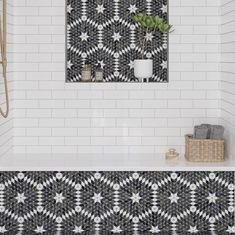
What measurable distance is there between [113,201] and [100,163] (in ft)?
1.04

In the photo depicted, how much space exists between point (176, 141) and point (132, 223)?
0.93 metres

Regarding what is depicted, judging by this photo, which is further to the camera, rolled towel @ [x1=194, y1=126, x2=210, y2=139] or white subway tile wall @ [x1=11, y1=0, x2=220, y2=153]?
white subway tile wall @ [x1=11, y1=0, x2=220, y2=153]

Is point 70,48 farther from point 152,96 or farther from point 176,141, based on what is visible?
point 176,141

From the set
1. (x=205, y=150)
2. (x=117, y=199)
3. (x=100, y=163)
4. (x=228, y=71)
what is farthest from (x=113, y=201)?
(x=228, y=71)

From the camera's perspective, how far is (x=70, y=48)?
15.5 ft

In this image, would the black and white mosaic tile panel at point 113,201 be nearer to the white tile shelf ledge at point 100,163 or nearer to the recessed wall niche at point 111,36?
the white tile shelf ledge at point 100,163

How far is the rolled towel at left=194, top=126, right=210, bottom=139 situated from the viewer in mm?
4371

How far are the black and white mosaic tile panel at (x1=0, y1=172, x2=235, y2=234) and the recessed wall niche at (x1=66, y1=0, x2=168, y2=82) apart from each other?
104cm

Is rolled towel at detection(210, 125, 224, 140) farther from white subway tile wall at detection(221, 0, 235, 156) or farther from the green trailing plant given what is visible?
the green trailing plant

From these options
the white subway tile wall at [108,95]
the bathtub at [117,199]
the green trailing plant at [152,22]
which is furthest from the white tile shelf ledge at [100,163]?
the green trailing plant at [152,22]

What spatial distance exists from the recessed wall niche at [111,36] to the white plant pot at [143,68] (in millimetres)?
148

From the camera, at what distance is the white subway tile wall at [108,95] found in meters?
4.61

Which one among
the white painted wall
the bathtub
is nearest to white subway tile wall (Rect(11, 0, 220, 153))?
the white painted wall

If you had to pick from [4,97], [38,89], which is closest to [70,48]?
[38,89]
